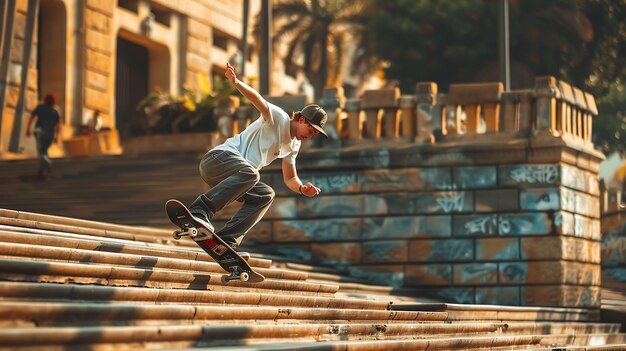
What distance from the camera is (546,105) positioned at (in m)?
19.3

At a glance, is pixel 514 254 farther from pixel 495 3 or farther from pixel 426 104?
pixel 495 3

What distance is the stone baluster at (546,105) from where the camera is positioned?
19.3 m

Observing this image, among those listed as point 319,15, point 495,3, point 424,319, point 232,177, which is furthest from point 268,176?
point 319,15

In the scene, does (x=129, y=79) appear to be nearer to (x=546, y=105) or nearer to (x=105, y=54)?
(x=105, y=54)

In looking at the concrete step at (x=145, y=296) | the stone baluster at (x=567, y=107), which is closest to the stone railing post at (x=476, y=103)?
the stone baluster at (x=567, y=107)

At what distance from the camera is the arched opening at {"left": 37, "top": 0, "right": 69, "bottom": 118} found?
35906 millimetres

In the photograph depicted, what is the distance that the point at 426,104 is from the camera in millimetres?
19688

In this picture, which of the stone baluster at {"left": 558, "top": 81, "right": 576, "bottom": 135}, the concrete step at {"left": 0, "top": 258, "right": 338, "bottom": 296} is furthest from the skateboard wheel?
the stone baluster at {"left": 558, "top": 81, "right": 576, "bottom": 135}

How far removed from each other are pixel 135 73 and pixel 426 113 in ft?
78.8

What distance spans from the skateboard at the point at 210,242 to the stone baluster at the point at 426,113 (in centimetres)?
840

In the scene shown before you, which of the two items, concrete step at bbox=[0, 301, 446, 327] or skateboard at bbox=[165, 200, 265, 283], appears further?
skateboard at bbox=[165, 200, 265, 283]

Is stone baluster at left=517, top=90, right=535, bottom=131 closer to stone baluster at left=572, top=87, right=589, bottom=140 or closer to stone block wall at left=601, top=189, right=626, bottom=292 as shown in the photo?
stone baluster at left=572, top=87, right=589, bottom=140

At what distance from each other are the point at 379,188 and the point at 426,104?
1352 millimetres

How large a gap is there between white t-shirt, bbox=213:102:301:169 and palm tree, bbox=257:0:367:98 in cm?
3667
